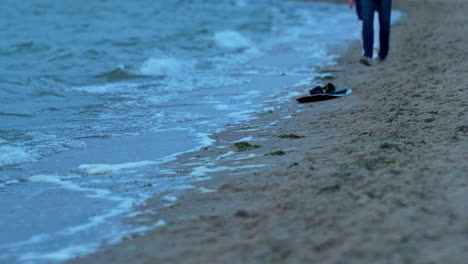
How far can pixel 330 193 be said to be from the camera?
333 centimetres

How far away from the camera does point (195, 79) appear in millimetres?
9242

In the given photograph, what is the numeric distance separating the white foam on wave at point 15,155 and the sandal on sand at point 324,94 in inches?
119

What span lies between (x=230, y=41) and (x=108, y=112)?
866 cm

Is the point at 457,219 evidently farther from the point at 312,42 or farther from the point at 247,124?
the point at 312,42

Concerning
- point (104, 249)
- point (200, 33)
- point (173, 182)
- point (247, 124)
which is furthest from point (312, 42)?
point (104, 249)

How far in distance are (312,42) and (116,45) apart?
16.2 feet

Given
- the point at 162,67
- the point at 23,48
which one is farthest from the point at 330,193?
the point at 23,48

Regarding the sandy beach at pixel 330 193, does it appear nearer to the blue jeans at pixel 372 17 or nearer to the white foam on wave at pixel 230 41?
the blue jeans at pixel 372 17

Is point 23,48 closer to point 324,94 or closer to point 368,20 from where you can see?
point 368,20

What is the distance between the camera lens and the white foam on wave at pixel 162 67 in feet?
33.2

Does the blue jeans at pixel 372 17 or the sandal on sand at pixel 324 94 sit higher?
the blue jeans at pixel 372 17

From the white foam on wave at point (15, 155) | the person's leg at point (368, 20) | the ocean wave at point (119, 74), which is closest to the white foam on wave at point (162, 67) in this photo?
the ocean wave at point (119, 74)

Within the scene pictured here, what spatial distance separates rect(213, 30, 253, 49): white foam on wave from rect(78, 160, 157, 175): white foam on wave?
390 inches

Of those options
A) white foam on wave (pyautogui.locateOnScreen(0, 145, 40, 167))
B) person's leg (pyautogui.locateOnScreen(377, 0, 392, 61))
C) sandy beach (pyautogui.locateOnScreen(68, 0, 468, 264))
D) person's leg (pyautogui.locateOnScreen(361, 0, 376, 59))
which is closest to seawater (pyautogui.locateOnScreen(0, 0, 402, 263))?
white foam on wave (pyautogui.locateOnScreen(0, 145, 40, 167))
